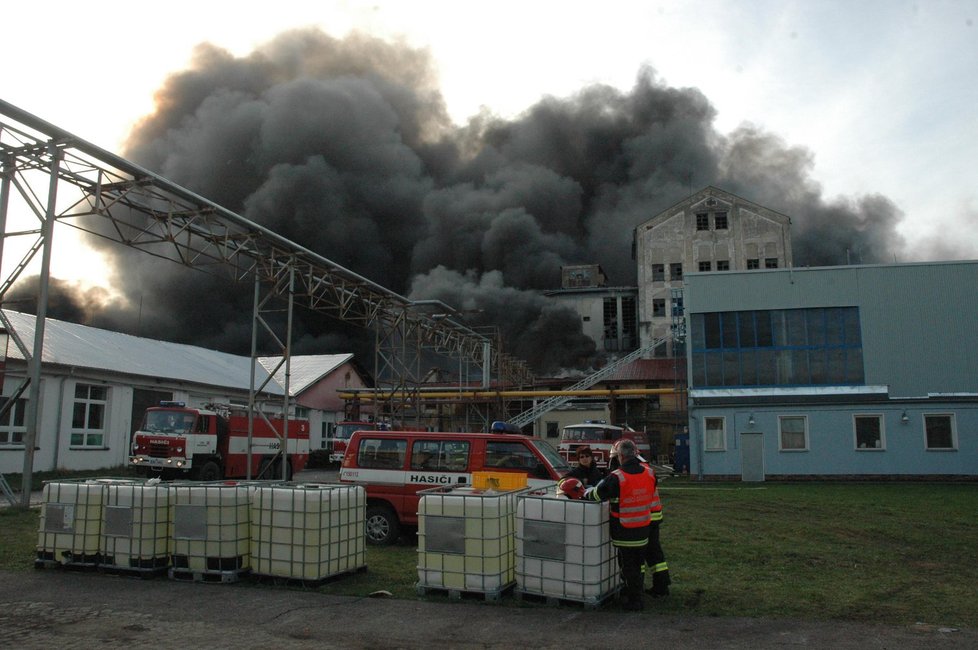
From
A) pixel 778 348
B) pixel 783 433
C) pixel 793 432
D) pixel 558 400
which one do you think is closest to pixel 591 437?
pixel 783 433

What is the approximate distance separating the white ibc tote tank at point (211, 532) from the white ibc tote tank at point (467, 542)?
1.95 meters

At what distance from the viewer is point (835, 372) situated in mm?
23938

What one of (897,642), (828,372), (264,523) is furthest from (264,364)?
(897,642)

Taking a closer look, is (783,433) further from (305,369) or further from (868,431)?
(305,369)

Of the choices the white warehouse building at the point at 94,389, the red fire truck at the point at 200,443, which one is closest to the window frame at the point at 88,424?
the white warehouse building at the point at 94,389

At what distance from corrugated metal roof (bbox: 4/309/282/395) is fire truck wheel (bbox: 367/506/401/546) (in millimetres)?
15780

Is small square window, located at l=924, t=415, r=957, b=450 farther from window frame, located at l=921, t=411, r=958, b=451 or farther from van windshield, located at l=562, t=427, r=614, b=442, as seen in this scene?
van windshield, located at l=562, t=427, r=614, b=442

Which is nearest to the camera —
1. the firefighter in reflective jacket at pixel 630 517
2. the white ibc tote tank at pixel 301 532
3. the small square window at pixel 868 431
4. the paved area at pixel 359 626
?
the paved area at pixel 359 626

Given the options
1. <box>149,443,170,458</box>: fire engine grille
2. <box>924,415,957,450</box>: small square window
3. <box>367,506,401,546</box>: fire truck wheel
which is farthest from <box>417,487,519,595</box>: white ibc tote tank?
<box>924,415,957,450</box>: small square window

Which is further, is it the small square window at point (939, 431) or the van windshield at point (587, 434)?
the van windshield at point (587, 434)

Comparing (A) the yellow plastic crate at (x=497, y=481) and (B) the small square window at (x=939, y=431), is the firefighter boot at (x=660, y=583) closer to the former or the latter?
(A) the yellow plastic crate at (x=497, y=481)

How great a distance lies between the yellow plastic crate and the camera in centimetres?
815

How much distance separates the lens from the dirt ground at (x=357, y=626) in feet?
17.6

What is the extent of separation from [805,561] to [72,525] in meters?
8.32
